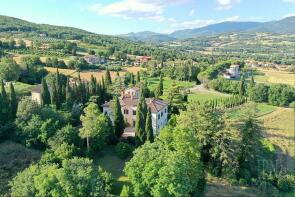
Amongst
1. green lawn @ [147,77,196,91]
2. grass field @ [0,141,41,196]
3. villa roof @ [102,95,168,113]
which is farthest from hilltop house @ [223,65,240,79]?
grass field @ [0,141,41,196]

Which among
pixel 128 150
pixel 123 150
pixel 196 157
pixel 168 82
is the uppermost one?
pixel 196 157

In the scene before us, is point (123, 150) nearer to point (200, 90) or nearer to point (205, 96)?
point (205, 96)

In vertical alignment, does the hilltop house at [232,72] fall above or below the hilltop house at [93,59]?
below

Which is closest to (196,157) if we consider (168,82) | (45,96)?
(45,96)

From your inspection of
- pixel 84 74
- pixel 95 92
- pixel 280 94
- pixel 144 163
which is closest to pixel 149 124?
pixel 144 163

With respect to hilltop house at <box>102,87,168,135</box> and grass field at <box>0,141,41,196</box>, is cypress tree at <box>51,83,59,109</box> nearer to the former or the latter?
hilltop house at <box>102,87,168,135</box>

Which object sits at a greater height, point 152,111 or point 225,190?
point 152,111

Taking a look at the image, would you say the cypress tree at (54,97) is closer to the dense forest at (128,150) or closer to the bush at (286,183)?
the dense forest at (128,150)

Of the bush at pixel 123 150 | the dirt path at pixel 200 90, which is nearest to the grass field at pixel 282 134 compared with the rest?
the bush at pixel 123 150

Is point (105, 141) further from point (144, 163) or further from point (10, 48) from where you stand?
point (10, 48)
